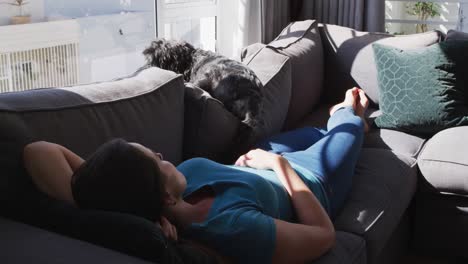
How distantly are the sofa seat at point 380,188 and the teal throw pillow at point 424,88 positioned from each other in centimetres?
8

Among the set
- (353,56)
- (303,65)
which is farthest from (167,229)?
(353,56)

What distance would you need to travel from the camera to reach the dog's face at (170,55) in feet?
7.52

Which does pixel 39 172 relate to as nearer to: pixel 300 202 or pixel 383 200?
pixel 300 202

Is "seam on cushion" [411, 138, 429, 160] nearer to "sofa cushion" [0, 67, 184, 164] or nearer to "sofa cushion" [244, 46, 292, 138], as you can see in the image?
"sofa cushion" [244, 46, 292, 138]

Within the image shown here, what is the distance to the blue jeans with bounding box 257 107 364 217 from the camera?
198 cm

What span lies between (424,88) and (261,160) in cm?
131

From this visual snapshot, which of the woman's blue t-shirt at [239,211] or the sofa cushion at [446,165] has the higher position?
the woman's blue t-shirt at [239,211]

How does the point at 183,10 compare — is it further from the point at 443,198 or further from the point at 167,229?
the point at 167,229

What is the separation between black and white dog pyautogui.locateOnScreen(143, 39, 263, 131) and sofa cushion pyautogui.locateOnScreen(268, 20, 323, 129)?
2.06 feet

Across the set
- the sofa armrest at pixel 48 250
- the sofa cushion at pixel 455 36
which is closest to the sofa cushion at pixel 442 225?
the sofa cushion at pixel 455 36

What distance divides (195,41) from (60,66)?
1.15 metres

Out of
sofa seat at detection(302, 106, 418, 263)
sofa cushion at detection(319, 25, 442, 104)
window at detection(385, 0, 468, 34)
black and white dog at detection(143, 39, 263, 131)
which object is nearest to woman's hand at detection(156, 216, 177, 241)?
sofa seat at detection(302, 106, 418, 263)

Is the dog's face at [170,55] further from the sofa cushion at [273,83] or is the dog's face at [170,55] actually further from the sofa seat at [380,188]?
the sofa seat at [380,188]

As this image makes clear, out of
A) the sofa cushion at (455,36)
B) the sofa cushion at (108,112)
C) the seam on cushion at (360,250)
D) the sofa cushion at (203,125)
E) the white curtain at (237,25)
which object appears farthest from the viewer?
the white curtain at (237,25)
